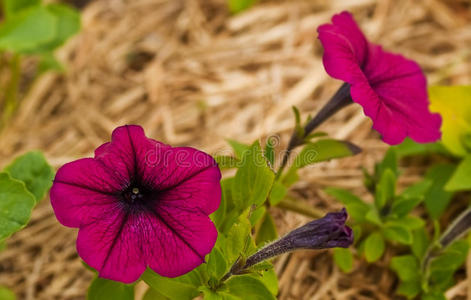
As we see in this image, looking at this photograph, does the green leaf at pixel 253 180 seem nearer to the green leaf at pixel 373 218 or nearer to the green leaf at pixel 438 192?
the green leaf at pixel 373 218

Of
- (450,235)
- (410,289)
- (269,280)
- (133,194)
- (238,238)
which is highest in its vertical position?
(133,194)

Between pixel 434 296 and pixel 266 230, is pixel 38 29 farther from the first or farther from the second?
pixel 434 296

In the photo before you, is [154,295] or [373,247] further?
[373,247]

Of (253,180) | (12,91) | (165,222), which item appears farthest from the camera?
(12,91)

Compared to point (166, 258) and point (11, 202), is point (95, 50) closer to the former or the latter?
point (11, 202)

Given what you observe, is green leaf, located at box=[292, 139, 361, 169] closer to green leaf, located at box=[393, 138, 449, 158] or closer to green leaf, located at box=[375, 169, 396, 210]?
green leaf, located at box=[375, 169, 396, 210]

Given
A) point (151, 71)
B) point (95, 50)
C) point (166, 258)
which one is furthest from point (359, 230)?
point (95, 50)

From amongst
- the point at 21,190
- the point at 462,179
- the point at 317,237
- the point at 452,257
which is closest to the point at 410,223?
the point at 452,257

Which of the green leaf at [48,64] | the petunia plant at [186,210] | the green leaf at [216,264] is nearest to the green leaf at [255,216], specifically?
the petunia plant at [186,210]
